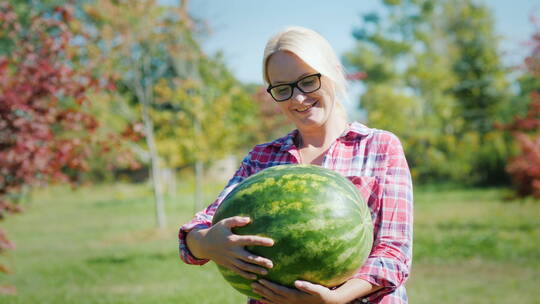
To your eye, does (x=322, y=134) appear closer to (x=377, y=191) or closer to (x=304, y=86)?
(x=304, y=86)

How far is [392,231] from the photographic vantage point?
1.93m

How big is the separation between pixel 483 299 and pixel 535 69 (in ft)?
20.1

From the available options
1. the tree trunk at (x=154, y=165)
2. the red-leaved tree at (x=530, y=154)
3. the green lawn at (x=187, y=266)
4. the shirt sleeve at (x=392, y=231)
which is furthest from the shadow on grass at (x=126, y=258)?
the shirt sleeve at (x=392, y=231)

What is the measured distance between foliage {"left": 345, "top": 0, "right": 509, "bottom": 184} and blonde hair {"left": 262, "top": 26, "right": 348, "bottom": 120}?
23.9 m

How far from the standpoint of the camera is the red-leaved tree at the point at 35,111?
5.49 m

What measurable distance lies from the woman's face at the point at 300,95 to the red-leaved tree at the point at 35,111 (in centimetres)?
431

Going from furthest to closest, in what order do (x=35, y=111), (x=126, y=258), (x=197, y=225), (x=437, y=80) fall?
1. (x=437, y=80)
2. (x=126, y=258)
3. (x=35, y=111)
4. (x=197, y=225)

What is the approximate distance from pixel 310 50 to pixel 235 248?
92cm

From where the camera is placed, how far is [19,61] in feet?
20.3

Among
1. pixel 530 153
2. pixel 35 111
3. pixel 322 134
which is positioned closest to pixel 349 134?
pixel 322 134

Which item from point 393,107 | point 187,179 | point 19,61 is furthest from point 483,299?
point 187,179

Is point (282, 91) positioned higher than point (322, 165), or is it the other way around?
point (282, 91)

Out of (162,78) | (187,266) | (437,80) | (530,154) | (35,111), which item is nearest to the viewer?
(35,111)

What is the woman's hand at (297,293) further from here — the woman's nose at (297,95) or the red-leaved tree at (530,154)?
the red-leaved tree at (530,154)
